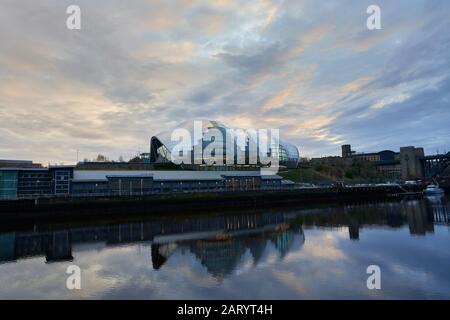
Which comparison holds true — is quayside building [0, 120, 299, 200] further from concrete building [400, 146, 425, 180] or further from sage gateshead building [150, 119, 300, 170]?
concrete building [400, 146, 425, 180]

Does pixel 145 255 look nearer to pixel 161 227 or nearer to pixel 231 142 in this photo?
pixel 161 227

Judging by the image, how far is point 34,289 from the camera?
1259 centimetres

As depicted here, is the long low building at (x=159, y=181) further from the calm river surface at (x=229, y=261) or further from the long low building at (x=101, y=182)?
the calm river surface at (x=229, y=261)

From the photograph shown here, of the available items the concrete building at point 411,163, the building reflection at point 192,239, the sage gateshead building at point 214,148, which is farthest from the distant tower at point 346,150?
the building reflection at point 192,239

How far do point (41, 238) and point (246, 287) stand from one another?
19.9 meters

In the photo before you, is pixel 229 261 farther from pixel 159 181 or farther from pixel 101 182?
pixel 159 181

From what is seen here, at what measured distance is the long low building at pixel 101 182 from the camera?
41.2 metres

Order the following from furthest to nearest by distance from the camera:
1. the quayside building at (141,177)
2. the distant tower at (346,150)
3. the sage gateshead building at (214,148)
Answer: the distant tower at (346,150), the sage gateshead building at (214,148), the quayside building at (141,177)

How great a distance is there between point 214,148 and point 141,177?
2617 cm

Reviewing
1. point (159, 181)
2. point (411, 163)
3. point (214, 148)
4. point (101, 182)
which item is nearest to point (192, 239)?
point (101, 182)

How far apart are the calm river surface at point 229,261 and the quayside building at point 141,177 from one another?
16.5 meters

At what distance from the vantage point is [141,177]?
164ft

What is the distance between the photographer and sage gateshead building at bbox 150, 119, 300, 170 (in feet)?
235
